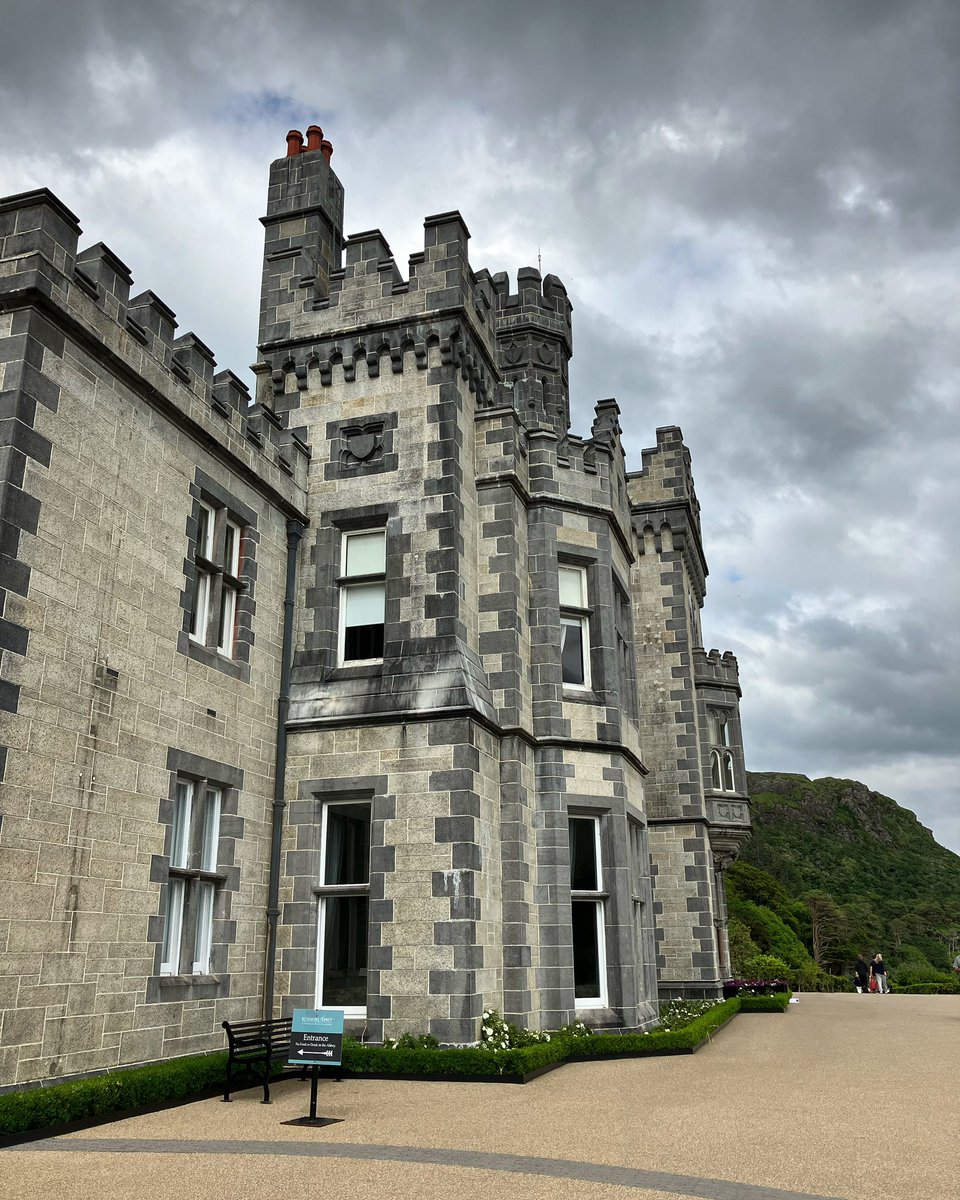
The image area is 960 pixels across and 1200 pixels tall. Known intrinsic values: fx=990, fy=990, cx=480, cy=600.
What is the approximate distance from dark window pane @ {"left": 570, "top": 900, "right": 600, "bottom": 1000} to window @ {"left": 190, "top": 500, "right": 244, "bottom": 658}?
6276 millimetres

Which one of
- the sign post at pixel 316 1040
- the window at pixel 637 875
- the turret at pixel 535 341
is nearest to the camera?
the sign post at pixel 316 1040

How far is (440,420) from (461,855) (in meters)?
6.09

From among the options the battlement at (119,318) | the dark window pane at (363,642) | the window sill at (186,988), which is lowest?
the window sill at (186,988)

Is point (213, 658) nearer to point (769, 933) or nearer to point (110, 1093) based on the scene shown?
point (110, 1093)

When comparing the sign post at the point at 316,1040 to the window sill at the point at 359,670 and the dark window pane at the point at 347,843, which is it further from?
the window sill at the point at 359,670

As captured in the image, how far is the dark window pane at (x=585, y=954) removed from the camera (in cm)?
1408

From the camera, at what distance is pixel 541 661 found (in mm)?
14906

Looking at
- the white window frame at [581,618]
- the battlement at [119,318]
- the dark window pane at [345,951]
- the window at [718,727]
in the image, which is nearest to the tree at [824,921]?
the window at [718,727]

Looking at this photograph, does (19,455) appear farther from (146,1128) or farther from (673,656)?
(673,656)

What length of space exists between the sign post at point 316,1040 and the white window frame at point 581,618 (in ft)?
23.6

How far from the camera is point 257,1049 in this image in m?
10.5

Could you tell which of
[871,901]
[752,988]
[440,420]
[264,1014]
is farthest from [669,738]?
[871,901]

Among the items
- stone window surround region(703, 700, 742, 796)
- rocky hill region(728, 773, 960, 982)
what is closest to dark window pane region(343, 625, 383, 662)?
stone window surround region(703, 700, 742, 796)

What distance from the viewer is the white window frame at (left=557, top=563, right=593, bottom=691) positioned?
15.5 m
